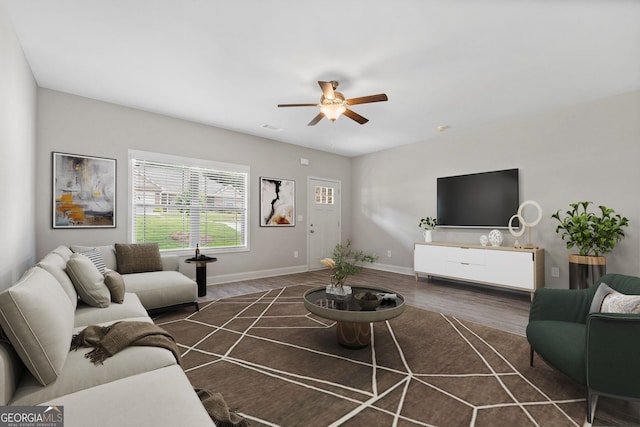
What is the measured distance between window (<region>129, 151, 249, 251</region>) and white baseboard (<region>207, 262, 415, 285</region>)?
49 cm

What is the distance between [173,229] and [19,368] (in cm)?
346

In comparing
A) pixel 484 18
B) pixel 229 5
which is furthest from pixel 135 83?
pixel 484 18

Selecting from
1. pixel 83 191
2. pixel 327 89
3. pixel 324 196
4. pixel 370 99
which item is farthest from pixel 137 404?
pixel 324 196

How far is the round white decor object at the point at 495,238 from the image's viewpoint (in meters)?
4.51

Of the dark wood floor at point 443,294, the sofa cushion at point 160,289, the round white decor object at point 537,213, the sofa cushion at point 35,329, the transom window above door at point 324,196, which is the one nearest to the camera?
the sofa cushion at point 35,329

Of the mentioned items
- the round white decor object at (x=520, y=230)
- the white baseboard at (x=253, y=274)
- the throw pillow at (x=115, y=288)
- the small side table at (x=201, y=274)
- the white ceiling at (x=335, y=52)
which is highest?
the white ceiling at (x=335, y=52)

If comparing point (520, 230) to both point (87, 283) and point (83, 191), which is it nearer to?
point (87, 283)

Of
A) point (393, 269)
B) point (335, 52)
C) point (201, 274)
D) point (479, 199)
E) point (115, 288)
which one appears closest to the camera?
point (115, 288)

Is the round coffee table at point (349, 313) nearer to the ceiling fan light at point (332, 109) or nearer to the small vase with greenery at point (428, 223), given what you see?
the ceiling fan light at point (332, 109)

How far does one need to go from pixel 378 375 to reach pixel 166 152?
4.24 meters

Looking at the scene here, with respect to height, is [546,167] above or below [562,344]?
above

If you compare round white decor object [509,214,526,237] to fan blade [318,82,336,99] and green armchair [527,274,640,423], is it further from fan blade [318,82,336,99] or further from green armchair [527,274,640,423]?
fan blade [318,82,336,99]

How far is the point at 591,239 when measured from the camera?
357 cm

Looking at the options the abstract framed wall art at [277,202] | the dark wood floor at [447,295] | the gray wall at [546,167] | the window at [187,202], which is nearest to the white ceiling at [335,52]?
the gray wall at [546,167]
